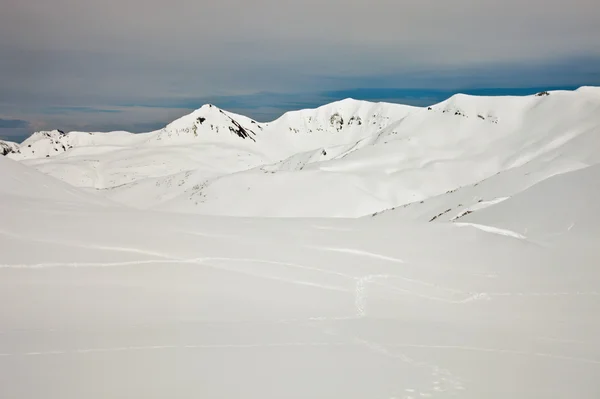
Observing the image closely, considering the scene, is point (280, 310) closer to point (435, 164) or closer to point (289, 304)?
point (289, 304)

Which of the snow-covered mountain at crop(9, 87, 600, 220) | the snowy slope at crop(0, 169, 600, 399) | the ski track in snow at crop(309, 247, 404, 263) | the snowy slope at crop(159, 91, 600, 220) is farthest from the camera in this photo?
the snowy slope at crop(159, 91, 600, 220)

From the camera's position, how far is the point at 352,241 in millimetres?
17406

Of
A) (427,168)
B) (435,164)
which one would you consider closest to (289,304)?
(427,168)

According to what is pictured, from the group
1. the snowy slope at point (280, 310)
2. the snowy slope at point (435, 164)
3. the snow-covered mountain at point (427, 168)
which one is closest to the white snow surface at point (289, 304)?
the snowy slope at point (280, 310)

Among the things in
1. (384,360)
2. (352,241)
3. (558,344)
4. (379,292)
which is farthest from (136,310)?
(558,344)

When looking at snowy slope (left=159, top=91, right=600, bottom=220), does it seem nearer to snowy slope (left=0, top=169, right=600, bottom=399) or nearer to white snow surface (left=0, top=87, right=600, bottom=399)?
white snow surface (left=0, top=87, right=600, bottom=399)

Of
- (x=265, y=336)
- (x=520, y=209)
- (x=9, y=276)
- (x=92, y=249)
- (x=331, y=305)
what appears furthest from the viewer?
(x=520, y=209)

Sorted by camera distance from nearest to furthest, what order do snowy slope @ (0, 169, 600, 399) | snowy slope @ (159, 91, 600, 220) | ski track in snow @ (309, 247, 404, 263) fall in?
snowy slope @ (0, 169, 600, 399)
ski track in snow @ (309, 247, 404, 263)
snowy slope @ (159, 91, 600, 220)

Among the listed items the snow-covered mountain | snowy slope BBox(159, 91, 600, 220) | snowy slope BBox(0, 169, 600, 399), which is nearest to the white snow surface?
snowy slope BBox(0, 169, 600, 399)

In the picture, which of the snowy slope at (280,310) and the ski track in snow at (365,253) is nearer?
the snowy slope at (280,310)

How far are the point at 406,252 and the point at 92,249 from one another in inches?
429

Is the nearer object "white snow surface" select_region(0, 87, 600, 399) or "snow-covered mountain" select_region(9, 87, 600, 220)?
"white snow surface" select_region(0, 87, 600, 399)

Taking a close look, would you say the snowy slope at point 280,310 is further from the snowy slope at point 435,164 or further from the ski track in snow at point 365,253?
the snowy slope at point 435,164

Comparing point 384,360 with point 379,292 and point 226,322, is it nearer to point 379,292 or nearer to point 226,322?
point 226,322
